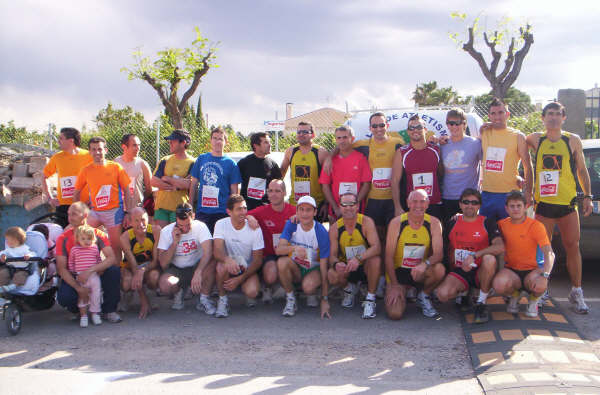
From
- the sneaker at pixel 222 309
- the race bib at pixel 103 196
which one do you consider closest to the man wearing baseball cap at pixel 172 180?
the race bib at pixel 103 196

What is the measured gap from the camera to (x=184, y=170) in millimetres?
6637

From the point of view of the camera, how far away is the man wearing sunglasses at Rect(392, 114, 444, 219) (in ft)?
19.0

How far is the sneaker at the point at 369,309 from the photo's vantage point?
5.41 m

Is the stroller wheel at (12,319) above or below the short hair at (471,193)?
below

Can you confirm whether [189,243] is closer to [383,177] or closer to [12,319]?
[12,319]

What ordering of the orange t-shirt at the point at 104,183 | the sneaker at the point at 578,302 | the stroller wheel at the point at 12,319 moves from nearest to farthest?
the stroller wheel at the point at 12,319
the sneaker at the point at 578,302
the orange t-shirt at the point at 104,183

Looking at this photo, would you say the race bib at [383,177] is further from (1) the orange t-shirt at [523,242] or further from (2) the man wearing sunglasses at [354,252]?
(1) the orange t-shirt at [523,242]

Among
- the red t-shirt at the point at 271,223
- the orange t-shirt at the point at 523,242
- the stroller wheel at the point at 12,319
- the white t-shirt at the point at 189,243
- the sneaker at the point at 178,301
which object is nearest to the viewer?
the stroller wheel at the point at 12,319

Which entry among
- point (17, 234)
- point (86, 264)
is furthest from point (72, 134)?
point (86, 264)

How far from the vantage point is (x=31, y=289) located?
17.0 feet

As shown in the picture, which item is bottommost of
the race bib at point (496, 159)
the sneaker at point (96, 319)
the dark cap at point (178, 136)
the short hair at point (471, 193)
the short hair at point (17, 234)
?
the sneaker at point (96, 319)

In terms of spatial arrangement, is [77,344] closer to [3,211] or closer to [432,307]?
[432,307]

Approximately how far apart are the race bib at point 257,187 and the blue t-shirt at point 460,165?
2.15 metres

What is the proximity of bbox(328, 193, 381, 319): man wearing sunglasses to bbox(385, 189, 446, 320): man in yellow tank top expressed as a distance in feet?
0.51
